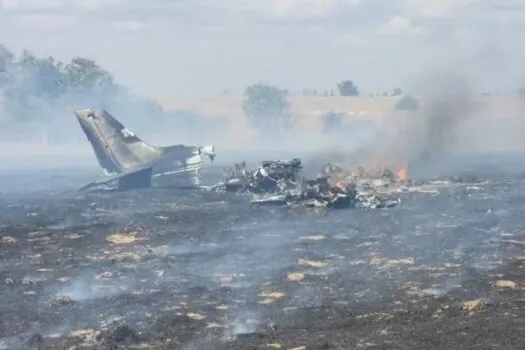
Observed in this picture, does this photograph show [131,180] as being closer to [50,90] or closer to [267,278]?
[267,278]

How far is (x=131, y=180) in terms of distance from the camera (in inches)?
2921

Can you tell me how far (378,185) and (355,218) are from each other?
21.0m

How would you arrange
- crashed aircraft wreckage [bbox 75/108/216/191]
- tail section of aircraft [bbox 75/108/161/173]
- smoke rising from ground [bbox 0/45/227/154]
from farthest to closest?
smoke rising from ground [bbox 0/45/227/154] < tail section of aircraft [bbox 75/108/161/173] < crashed aircraft wreckage [bbox 75/108/216/191]

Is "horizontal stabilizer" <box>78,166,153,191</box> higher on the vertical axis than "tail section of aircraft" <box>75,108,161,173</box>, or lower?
lower

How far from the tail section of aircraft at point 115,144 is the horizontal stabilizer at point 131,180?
108 cm

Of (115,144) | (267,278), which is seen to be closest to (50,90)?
(115,144)

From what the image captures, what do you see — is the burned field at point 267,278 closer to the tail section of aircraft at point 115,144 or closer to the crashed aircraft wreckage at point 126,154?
the crashed aircraft wreckage at point 126,154

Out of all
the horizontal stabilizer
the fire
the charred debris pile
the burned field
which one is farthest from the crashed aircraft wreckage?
the fire

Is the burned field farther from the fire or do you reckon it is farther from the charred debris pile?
the fire

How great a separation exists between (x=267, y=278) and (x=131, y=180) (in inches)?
1841

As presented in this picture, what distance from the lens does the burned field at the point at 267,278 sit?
21.1 metres

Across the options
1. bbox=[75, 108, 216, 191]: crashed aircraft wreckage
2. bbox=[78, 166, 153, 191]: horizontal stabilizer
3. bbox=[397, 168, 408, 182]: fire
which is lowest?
bbox=[397, 168, 408, 182]: fire

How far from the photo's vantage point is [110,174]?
7700 centimetres

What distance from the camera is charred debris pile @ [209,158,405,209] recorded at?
181ft
